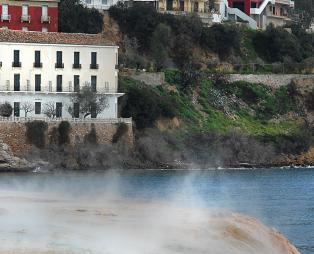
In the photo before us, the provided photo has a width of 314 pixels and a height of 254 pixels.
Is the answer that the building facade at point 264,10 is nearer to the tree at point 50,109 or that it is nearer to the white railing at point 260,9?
the white railing at point 260,9

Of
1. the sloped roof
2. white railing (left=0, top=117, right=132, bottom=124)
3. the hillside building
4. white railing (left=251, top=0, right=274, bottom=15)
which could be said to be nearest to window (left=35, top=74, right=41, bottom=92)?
the sloped roof

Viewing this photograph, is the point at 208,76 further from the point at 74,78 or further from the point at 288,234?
the point at 288,234

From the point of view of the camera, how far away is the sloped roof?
92.1m

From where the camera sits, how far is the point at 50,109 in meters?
91.2

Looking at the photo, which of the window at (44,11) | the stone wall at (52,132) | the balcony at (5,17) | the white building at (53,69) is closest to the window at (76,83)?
the white building at (53,69)

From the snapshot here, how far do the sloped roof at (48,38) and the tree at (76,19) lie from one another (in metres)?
Answer: 11.8

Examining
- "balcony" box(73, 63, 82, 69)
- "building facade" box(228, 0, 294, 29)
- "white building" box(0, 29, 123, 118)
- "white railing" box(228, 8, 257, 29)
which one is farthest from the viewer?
"building facade" box(228, 0, 294, 29)

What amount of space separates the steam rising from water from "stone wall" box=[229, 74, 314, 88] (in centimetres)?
7150

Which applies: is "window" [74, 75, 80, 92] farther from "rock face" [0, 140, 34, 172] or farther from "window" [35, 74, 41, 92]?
"rock face" [0, 140, 34, 172]

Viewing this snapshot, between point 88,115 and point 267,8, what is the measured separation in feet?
144

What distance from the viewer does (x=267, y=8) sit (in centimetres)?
13250

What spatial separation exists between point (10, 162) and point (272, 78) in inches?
1216

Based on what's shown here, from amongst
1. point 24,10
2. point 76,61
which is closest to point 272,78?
point 24,10

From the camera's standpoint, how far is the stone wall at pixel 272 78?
362ft
